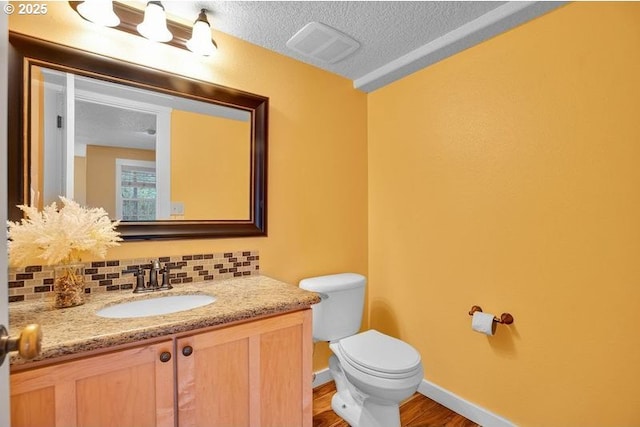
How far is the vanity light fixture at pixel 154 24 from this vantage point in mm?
1210

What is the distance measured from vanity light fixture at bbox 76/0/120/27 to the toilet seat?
6.00 feet

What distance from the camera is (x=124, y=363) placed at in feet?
2.86

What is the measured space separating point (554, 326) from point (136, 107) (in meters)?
2.19

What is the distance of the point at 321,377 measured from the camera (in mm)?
1979

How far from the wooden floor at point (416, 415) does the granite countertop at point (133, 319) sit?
0.88 metres

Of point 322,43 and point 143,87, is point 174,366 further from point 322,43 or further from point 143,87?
point 322,43

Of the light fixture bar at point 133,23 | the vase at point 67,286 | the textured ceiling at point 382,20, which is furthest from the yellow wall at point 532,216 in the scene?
the vase at point 67,286

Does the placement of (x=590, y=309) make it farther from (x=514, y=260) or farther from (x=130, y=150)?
(x=130, y=150)

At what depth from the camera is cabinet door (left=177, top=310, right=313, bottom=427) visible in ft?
3.19

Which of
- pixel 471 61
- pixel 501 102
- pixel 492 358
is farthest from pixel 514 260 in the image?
pixel 471 61

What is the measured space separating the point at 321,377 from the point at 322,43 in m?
2.08

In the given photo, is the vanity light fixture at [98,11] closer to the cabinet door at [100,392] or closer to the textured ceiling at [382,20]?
the textured ceiling at [382,20]

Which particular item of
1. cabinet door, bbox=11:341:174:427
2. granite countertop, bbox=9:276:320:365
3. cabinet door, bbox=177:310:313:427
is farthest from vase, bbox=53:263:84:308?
cabinet door, bbox=177:310:313:427

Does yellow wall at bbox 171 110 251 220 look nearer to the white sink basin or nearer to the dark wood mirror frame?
the dark wood mirror frame
